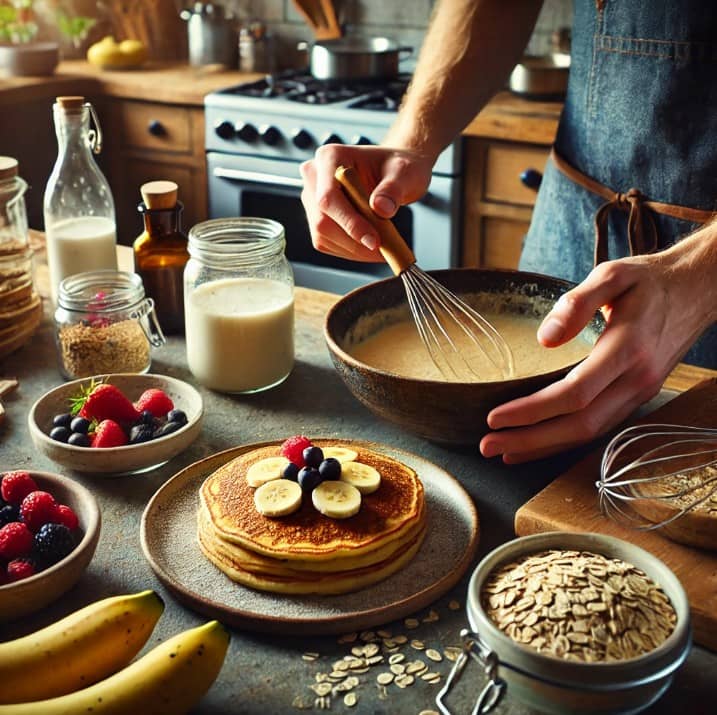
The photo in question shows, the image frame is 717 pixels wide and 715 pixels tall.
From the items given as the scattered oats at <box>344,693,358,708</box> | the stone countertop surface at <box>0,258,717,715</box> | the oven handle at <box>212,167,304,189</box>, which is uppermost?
the scattered oats at <box>344,693,358,708</box>

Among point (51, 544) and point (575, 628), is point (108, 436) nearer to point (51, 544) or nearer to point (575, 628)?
point (51, 544)

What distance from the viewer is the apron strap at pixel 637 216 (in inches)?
57.1

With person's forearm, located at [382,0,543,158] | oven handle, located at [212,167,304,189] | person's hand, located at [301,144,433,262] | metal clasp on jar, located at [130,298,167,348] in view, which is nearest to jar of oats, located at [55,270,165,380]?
metal clasp on jar, located at [130,298,167,348]

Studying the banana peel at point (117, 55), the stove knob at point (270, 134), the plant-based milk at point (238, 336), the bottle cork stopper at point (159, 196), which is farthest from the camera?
the banana peel at point (117, 55)

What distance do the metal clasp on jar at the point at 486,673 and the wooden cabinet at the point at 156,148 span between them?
251cm

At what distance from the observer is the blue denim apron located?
1.40m

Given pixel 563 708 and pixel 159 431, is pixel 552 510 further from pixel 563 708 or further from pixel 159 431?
pixel 159 431

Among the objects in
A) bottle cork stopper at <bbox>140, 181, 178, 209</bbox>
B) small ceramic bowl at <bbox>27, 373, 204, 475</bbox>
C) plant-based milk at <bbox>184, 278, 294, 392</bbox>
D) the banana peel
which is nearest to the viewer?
small ceramic bowl at <bbox>27, 373, 204, 475</bbox>

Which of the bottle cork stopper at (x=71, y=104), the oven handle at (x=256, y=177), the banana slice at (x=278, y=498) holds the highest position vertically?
the bottle cork stopper at (x=71, y=104)

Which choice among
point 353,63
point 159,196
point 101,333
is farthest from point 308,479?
point 353,63

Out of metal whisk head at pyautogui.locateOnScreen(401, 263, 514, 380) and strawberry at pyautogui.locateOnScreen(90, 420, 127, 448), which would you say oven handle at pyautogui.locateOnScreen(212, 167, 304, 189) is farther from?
strawberry at pyautogui.locateOnScreen(90, 420, 127, 448)

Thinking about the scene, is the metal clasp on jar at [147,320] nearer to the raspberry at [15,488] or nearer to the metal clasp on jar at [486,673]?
the raspberry at [15,488]

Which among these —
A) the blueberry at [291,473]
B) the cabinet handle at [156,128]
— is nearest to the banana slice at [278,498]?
the blueberry at [291,473]

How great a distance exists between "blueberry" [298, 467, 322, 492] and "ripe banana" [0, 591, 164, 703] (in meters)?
0.21
